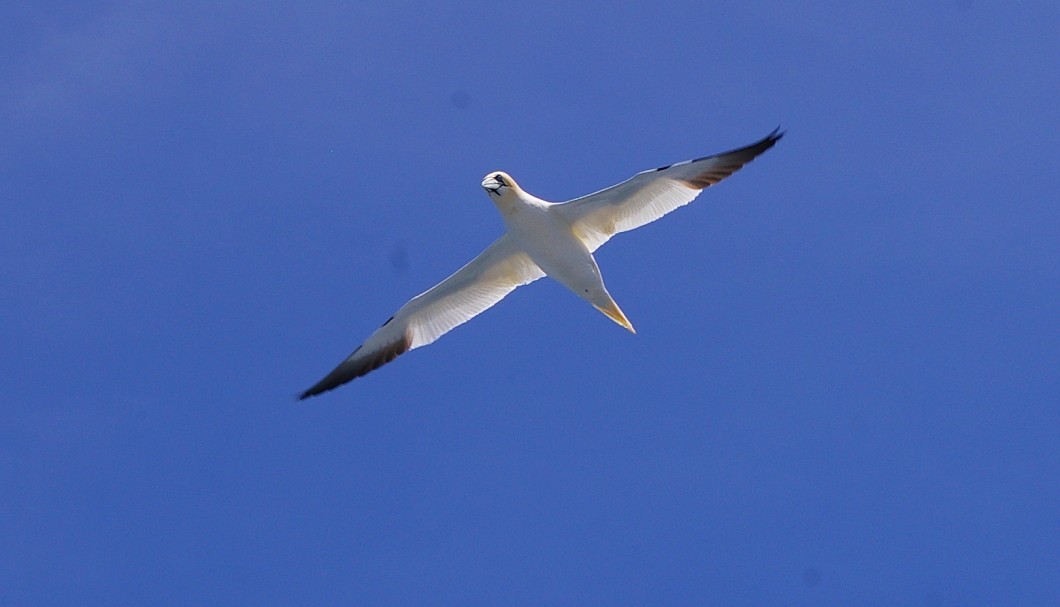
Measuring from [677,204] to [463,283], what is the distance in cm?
357

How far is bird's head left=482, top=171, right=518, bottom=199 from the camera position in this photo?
20672 mm

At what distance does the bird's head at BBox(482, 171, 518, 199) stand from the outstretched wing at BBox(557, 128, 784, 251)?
0.78 metres

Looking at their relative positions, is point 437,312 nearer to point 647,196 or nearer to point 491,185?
point 491,185

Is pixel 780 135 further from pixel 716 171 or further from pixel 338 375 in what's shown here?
pixel 338 375

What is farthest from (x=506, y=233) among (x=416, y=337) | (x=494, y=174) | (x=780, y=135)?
(x=780, y=135)

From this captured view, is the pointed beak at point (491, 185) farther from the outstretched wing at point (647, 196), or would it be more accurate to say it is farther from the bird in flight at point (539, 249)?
the outstretched wing at point (647, 196)

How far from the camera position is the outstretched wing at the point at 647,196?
20.0 metres

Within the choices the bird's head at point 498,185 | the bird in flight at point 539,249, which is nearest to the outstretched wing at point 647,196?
the bird in flight at point 539,249

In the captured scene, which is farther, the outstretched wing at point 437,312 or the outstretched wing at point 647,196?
the outstretched wing at point 437,312

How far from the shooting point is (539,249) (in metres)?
20.9

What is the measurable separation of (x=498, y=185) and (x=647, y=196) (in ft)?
7.01

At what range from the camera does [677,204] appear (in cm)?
2069

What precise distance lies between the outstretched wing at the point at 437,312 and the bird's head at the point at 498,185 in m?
1.40

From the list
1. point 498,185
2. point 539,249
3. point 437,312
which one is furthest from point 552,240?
point 437,312
